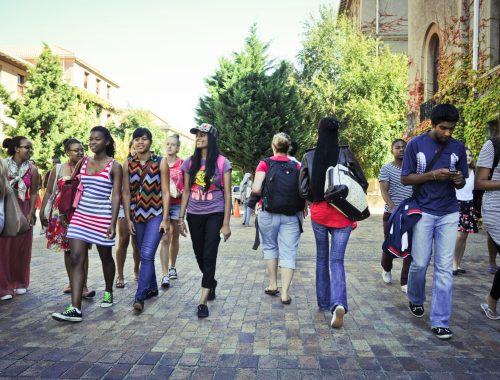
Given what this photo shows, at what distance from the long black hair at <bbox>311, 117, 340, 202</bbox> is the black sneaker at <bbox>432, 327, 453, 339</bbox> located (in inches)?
63.0

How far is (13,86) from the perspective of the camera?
3578cm

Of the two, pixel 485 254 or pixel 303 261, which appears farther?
pixel 485 254

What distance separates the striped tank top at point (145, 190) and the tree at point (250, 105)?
1965cm

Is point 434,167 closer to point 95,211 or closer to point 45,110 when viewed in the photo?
point 95,211

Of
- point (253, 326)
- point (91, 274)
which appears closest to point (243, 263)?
point (91, 274)

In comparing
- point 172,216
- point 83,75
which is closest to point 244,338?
point 172,216

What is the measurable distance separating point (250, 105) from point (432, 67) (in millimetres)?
9539

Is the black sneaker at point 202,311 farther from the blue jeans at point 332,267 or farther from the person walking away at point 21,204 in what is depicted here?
the person walking away at point 21,204

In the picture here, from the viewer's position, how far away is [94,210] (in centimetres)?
513

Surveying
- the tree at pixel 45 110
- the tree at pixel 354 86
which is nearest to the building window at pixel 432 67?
the tree at pixel 354 86

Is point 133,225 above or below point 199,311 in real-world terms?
above

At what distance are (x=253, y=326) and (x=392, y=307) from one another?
1.68 m

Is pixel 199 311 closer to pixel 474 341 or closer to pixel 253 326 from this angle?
pixel 253 326

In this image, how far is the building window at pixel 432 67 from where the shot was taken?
1830 cm
